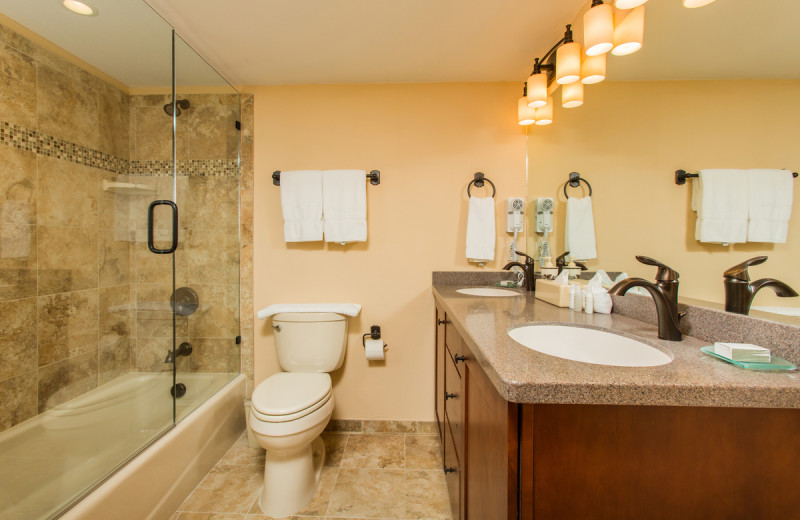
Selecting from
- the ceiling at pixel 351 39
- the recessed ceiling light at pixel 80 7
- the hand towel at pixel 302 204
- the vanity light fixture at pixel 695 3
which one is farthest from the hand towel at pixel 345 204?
the vanity light fixture at pixel 695 3

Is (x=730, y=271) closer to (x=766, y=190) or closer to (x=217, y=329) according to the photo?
(x=766, y=190)

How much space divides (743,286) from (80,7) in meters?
2.49

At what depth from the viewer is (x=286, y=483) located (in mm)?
1307

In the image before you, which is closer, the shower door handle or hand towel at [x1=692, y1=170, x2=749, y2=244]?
hand towel at [x1=692, y1=170, x2=749, y2=244]

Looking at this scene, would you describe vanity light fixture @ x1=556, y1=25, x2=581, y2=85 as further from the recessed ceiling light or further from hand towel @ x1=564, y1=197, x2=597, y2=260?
the recessed ceiling light

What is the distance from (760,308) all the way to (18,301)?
8.37 feet

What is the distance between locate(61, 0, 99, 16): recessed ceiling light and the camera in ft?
4.08

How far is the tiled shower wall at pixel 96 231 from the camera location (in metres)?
1.29

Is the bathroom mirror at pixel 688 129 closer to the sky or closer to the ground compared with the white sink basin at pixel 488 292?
closer to the sky

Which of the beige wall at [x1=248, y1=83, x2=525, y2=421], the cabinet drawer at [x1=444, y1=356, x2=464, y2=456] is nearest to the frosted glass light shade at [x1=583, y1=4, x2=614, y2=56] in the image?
the beige wall at [x1=248, y1=83, x2=525, y2=421]

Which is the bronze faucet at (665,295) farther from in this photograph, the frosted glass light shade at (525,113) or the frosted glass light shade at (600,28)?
the frosted glass light shade at (525,113)

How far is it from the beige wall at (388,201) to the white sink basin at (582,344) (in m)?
0.93

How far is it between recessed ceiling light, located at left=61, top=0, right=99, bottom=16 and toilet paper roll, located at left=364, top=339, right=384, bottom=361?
1.99 metres

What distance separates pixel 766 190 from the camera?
668mm
